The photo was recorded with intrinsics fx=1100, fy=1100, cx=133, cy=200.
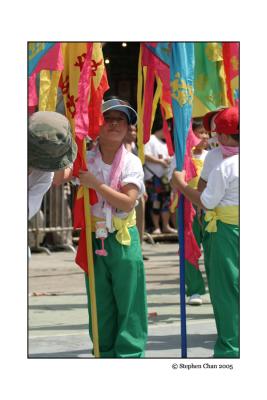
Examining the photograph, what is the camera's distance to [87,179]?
662 centimetres

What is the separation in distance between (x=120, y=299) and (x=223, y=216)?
2.74 ft

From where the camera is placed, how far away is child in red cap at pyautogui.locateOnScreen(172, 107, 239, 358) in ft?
22.1

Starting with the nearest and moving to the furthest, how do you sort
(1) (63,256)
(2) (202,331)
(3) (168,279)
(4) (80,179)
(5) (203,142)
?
1. (4) (80,179)
2. (2) (202,331)
3. (5) (203,142)
4. (3) (168,279)
5. (1) (63,256)

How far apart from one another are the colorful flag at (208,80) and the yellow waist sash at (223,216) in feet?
6.69

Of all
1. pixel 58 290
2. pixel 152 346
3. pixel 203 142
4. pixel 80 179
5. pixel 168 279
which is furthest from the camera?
pixel 168 279

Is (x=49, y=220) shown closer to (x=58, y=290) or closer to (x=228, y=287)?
(x=58, y=290)

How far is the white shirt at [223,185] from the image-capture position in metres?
6.68

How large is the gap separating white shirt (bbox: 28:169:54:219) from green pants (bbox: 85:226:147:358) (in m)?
1.07

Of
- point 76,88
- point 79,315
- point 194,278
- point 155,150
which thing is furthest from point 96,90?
point 155,150

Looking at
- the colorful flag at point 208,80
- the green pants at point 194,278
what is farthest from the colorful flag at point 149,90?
the green pants at point 194,278

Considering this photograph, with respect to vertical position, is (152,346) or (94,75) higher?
(94,75)

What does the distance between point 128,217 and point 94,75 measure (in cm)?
91

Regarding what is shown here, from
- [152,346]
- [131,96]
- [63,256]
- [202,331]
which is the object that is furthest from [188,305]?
[131,96]

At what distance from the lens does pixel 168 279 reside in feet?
40.4
